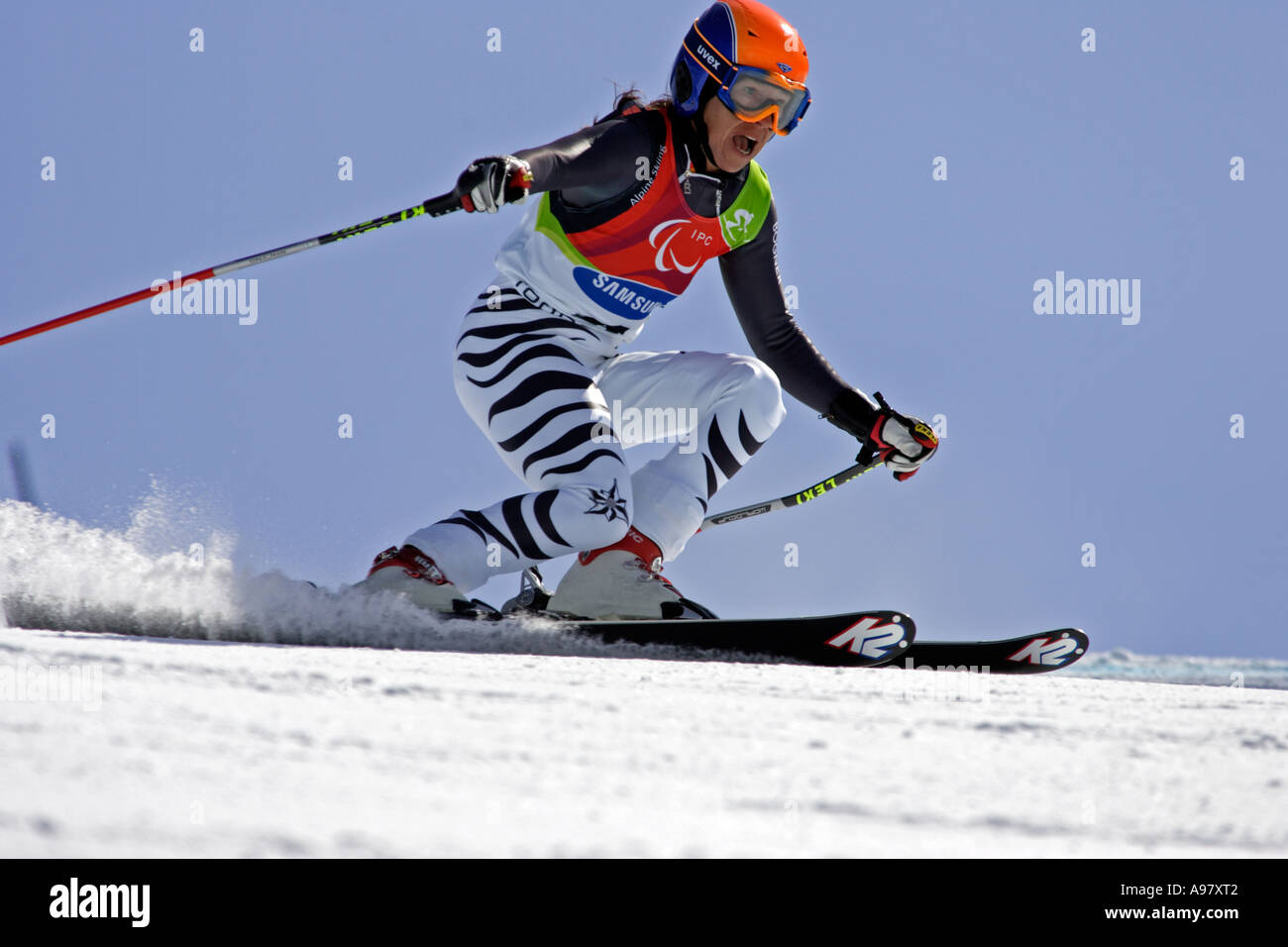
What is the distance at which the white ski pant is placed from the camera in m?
3.28

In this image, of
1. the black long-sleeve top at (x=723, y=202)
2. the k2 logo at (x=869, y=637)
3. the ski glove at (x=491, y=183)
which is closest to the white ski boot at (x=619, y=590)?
the k2 logo at (x=869, y=637)

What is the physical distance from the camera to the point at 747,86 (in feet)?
11.5

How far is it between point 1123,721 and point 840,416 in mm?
2207

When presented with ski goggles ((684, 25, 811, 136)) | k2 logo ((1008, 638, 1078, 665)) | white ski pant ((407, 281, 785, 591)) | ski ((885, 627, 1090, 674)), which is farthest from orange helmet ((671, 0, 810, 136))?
k2 logo ((1008, 638, 1078, 665))

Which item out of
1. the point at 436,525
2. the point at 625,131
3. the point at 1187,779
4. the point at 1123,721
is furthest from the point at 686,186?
the point at 1187,779

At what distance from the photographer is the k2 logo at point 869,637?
124 inches

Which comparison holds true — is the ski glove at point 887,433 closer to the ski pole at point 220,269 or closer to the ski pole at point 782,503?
the ski pole at point 782,503

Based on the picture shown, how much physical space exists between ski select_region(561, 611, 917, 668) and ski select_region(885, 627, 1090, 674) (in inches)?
28.9

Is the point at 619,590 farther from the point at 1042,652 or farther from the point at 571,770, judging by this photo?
the point at 571,770

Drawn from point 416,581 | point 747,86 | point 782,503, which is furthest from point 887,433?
point 416,581

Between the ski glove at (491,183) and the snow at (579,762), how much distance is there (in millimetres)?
1183
